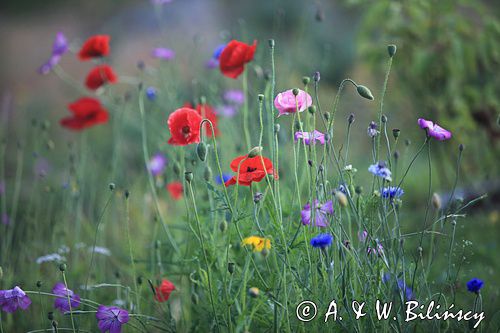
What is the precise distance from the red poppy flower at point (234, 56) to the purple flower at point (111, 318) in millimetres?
696

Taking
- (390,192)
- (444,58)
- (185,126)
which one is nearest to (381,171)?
(390,192)

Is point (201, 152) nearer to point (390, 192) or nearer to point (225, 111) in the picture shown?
point (390, 192)

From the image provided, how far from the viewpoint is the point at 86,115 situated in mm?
2225

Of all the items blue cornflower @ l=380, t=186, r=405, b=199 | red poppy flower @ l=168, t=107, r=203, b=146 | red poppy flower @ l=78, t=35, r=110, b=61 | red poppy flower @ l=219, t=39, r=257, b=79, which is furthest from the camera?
red poppy flower @ l=78, t=35, r=110, b=61

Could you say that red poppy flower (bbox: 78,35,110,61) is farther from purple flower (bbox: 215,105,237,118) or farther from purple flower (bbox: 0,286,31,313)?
purple flower (bbox: 0,286,31,313)

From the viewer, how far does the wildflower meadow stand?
139 centimetres

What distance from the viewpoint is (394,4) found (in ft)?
8.80

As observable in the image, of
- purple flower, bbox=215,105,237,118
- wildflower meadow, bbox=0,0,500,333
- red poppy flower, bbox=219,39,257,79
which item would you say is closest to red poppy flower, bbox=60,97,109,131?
wildflower meadow, bbox=0,0,500,333

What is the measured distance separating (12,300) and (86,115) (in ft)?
2.90

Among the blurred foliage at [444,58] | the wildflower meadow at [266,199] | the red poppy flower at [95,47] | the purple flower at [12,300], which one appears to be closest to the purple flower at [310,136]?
the wildflower meadow at [266,199]

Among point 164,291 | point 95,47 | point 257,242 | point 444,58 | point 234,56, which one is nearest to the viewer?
point 257,242

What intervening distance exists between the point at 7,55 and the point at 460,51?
6.82 m

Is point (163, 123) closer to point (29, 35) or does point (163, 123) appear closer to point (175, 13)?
point (175, 13)

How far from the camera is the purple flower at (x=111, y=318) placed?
1.45 meters
